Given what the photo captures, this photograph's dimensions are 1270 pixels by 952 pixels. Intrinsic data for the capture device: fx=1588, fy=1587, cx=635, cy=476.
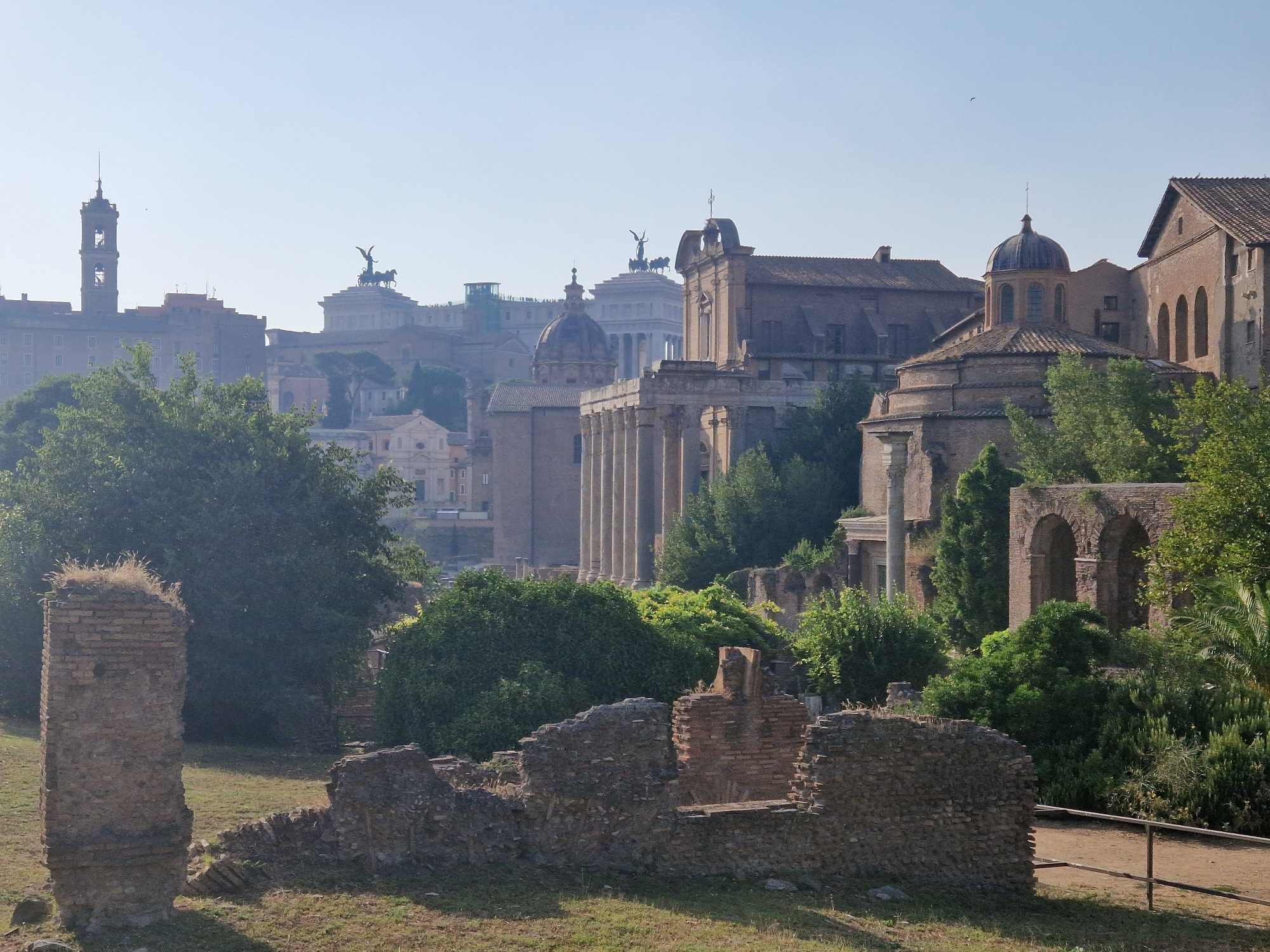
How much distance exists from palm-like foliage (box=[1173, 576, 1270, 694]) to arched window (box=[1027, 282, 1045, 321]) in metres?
24.3

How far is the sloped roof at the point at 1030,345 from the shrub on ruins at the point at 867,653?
13704mm

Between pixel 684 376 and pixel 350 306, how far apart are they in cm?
10506

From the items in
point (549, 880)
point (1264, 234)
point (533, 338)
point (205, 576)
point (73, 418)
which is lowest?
point (549, 880)

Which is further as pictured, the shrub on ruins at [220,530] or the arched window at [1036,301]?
the arched window at [1036,301]

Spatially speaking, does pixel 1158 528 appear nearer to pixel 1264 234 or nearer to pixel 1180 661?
pixel 1180 661

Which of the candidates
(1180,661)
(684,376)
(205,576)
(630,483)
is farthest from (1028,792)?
(630,483)

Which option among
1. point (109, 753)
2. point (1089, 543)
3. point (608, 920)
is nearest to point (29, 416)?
Result: point (1089, 543)

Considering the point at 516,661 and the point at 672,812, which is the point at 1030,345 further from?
the point at 672,812

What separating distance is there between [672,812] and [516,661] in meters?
9.50

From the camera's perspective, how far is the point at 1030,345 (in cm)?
3934

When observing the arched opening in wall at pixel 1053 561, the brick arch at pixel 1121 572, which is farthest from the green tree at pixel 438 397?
the brick arch at pixel 1121 572

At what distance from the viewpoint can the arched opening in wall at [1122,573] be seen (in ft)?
89.5

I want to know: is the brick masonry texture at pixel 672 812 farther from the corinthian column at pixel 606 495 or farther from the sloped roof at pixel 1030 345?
the corinthian column at pixel 606 495

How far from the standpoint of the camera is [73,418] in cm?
2917
